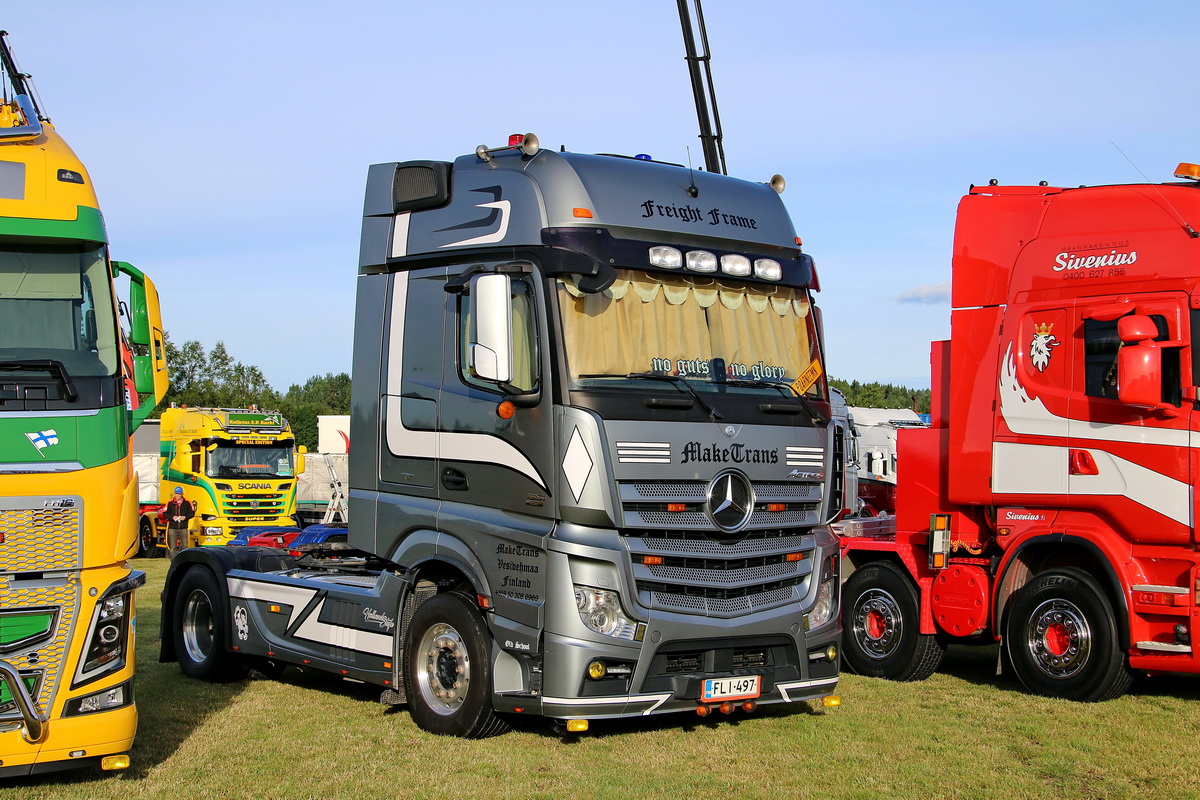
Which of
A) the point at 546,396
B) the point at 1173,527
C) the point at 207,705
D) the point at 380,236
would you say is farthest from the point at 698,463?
the point at 207,705

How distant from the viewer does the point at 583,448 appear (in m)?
7.77

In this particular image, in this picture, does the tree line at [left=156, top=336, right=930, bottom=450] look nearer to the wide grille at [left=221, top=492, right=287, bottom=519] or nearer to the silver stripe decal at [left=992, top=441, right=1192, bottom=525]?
the wide grille at [left=221, top=492, right=287, bottom=519]

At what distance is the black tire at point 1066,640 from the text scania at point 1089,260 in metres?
2.44

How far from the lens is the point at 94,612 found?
7023 mm

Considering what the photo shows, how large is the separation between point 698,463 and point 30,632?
404 centimetres

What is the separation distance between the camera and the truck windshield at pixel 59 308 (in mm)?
7141

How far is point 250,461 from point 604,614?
76.6ft

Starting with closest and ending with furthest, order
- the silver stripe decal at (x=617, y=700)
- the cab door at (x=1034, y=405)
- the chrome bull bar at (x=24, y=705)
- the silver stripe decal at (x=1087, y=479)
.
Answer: the chrome bull bar at (x=24, y=705), the silver stripe decal at (x=617, y=700), the silver stripe decal at (x=1087, y=479), the cab door at (x=1034, y=405)

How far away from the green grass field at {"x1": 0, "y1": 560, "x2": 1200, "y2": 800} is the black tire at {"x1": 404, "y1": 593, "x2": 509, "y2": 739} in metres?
0.15

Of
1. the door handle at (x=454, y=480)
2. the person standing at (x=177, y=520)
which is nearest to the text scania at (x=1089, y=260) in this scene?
the door handle at (x=454, y=480)

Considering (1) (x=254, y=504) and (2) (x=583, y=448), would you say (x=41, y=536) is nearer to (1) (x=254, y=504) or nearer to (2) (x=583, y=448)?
(2) (x=583, y=448)

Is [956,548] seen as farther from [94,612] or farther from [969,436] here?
[94,612]

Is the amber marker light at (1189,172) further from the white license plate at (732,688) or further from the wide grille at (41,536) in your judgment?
the wide grille at (41,536)

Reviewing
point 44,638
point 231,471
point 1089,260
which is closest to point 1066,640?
point 1089,260
